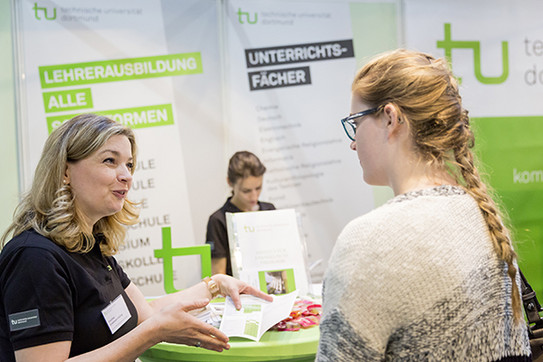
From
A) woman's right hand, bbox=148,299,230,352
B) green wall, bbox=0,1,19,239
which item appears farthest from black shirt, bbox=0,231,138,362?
green wall, bbox=0,1,19,239

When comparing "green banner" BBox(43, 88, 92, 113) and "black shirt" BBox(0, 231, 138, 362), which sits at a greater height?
"green banner" BBox(43, 88, 92, 113)

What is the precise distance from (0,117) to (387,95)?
315 centimetres

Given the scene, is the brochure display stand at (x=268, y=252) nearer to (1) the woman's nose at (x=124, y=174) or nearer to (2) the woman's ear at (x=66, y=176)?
(1) the woman's nose at (x=124, y=174)

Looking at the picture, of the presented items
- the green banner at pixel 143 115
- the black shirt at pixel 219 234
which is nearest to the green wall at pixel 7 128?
the green banner at pixel 143 115

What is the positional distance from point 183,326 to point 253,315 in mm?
409

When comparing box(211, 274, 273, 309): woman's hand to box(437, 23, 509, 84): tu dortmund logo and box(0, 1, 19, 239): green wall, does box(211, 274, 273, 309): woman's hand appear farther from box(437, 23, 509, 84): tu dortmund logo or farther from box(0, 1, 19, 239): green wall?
box(437, 23, 509, 84): tu dortmund logo

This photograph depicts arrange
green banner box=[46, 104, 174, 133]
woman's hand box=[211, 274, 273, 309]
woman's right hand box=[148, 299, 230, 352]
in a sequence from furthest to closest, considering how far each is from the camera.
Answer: green banner box=[46, 104, 174, 133] → woman's hand box=[211, 274, 273, 309] → woman's right hand box=[148, 299, 230, 352]

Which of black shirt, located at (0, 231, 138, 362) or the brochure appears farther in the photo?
the brochure

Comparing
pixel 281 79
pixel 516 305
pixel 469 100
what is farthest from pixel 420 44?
pixel 516 305

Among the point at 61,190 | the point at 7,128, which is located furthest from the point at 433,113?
the point at 7,128

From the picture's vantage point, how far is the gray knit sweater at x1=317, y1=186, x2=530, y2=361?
3.20 feet

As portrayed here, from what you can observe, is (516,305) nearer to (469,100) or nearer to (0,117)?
(0,117)

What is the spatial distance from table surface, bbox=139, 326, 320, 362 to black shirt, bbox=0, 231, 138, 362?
25 cm

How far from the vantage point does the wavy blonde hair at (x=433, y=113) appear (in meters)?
1.09
